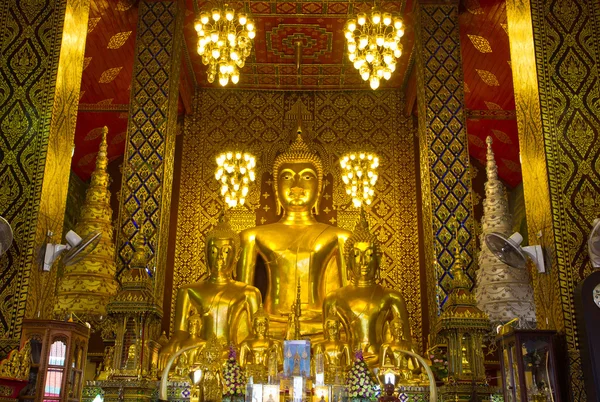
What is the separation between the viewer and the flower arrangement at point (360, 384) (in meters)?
5.49

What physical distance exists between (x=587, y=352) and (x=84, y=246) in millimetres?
3477

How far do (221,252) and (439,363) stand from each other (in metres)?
2.98

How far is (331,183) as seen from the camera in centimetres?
1009

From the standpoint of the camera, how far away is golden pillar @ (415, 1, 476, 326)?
7391 mm

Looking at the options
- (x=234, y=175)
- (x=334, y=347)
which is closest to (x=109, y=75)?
(x=234, y=175)

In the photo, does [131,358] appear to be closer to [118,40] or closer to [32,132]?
[32,132]

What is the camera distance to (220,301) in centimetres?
789

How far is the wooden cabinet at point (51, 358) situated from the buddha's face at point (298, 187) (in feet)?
16.2

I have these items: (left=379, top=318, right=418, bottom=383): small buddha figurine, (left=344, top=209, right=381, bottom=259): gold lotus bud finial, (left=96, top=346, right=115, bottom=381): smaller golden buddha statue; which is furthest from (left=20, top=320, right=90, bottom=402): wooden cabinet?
(left=344, top=209, right=381, bottom=259): gold lotus bud finial

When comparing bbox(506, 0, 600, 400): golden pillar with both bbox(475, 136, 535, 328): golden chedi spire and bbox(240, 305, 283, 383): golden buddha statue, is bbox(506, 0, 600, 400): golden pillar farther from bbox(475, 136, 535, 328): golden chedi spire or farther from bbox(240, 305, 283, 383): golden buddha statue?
bbox(240, 305, 283, 383): golden buddha statue

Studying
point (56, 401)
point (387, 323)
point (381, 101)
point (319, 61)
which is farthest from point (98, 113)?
point (56, 401)

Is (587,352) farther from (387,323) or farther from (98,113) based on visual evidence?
(98,113)

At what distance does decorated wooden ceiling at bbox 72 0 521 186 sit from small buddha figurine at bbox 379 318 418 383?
3.05 m

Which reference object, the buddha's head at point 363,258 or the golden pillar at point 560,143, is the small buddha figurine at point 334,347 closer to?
the buddha's head at point 363,258
